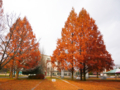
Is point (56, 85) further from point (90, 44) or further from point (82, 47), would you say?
point (90, 44)

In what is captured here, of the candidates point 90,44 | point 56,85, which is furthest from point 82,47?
point 56,85

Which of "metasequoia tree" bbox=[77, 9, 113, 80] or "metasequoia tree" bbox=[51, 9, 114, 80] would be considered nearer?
"metasequoia tree" bbox=[51, 9, 114, 80]

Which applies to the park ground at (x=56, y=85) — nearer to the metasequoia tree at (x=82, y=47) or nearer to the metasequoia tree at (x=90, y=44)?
the metasequoia tree at (x=82, y=47)

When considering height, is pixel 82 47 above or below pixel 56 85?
above

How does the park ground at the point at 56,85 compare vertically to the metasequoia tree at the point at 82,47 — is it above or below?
below

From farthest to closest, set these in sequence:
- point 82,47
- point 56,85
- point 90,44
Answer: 1. point 90,44
2. point 82,47
3. point 56,85

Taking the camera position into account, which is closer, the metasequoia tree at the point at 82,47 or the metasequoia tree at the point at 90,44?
the metasequoia tree at the point at 82,47

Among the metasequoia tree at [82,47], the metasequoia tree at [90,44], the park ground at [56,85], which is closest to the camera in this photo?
the park ground at [56,85]

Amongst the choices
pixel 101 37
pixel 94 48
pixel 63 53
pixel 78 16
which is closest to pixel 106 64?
pixel 94 48

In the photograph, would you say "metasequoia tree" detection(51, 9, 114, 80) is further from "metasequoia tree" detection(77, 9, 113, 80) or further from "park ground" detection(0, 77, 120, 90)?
"park ground" detection(0, 77, 120, 90)

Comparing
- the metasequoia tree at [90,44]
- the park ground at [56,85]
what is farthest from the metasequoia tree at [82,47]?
the park ground at [56,85]

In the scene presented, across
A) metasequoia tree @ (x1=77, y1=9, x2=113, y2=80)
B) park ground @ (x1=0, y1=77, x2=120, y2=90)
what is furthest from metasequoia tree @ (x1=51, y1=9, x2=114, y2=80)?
park ground @ (x1=0, y1=77, x2=120, y2=90)

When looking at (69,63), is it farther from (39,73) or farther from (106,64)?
(39,73)

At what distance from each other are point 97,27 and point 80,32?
3.69m
